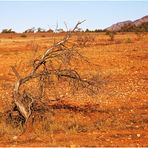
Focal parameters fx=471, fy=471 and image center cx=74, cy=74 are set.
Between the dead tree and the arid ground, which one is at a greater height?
the dead tree

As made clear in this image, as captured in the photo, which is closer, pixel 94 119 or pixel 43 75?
pixel 43 75

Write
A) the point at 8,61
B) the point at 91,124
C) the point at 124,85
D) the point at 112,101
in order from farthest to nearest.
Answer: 1. the point at 8,61
2. the point at 124,85
3. the point at 112,101
4. the point at 91,124

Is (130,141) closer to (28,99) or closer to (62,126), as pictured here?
(62,126)

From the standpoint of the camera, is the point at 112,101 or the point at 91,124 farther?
the point at 112,101

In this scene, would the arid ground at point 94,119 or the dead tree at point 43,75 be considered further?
the dead tree at point 43,75

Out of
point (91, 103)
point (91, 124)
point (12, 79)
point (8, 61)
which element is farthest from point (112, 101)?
point (8, 61)

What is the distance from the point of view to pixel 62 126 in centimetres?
862

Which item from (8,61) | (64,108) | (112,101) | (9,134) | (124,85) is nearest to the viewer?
(9,134)

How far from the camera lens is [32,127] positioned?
858cm

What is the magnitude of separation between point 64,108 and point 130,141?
115 inches

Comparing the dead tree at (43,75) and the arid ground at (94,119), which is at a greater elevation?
the dead tree at (43,75)

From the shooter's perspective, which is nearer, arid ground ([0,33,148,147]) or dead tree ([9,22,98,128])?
arid ground ([0,33,148,147])

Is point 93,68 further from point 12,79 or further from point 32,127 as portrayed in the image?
point 32,127

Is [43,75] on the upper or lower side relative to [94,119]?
upper
